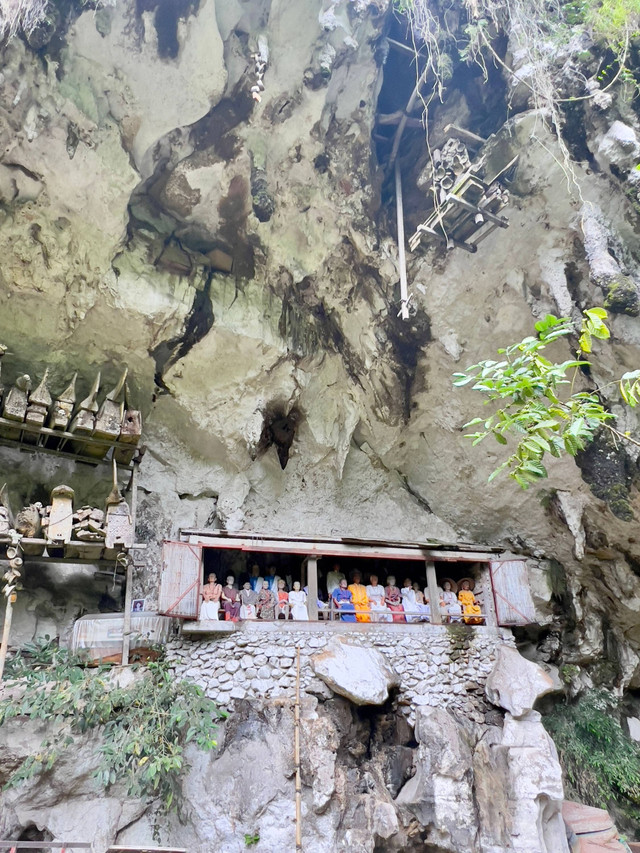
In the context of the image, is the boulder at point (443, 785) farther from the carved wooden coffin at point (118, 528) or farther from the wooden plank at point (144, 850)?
the carved wooden coffin at point (118, 528)

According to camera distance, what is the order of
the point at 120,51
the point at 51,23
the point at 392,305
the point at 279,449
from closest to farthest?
the point at 51,23, the point at 120,51, the point at 392,305, the point at 279,449

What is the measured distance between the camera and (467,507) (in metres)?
12.2

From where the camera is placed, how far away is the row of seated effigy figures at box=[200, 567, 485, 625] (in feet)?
30.6

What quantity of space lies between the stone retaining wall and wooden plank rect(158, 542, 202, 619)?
0.55 metres

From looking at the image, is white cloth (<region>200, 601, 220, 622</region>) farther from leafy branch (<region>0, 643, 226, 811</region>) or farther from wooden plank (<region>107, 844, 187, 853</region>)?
Answer: wooden plank (<region>107, 844, 187, 853</region>)

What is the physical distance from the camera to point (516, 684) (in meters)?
8.64

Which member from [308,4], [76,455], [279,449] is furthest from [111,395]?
[308,4]

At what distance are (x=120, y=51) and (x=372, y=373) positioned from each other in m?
6.69

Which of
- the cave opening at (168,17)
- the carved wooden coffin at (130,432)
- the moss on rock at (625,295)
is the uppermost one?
the cave opening at (168,17)

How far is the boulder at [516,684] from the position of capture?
8.43m

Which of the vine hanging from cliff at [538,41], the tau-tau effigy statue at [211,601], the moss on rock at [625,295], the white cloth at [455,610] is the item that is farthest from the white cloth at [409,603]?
the vine hanging from cliff at [538,41]

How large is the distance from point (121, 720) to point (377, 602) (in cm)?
463

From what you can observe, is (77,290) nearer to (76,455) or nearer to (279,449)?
(76,455)

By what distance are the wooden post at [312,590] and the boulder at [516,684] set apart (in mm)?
2832
